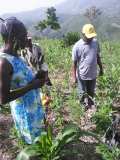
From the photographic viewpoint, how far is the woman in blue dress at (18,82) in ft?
13.0

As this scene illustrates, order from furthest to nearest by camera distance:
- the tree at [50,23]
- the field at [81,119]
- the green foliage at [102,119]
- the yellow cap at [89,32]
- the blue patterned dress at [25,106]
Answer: the tree at [50,23] → the yellow cap at [89,32] → the green foliage at [102,119] → the field at [81,119] → the blue patterned dress at [25,106]

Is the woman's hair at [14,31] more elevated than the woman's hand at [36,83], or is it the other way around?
the woman's hair at [14,31]

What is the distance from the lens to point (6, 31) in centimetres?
403

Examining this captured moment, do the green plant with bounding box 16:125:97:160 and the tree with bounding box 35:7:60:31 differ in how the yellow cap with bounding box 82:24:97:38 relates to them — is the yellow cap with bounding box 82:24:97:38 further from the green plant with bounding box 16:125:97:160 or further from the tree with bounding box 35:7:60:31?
the tree with bounding box 35:7:60:31

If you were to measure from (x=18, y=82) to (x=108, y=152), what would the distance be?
153 centimetres

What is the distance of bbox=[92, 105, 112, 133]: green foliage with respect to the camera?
6.50 meters

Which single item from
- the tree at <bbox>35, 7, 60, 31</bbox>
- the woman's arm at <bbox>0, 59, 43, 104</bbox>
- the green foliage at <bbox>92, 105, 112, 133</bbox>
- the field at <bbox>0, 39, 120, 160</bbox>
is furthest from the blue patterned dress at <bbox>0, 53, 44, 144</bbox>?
the tree at <bbox>35, 7, 60, 31</bbox>

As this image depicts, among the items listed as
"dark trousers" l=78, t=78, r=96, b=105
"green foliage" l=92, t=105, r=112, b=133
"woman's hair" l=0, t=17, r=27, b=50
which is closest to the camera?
"woman's hair" l=0, t=17, r=27, b=50

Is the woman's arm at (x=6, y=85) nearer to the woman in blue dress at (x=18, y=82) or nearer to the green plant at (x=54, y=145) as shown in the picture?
the woman in blue dress at (x=18, y=82)

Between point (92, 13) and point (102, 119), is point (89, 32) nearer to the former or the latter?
point (102, 119)

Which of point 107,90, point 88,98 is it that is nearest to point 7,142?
point 88,98

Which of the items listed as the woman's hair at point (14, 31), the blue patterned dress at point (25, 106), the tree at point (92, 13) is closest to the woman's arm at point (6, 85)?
the blue patterned dress at point (25, 106)

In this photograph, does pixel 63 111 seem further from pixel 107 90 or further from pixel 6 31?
pixel 6 31

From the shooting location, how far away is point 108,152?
16.8 ft
